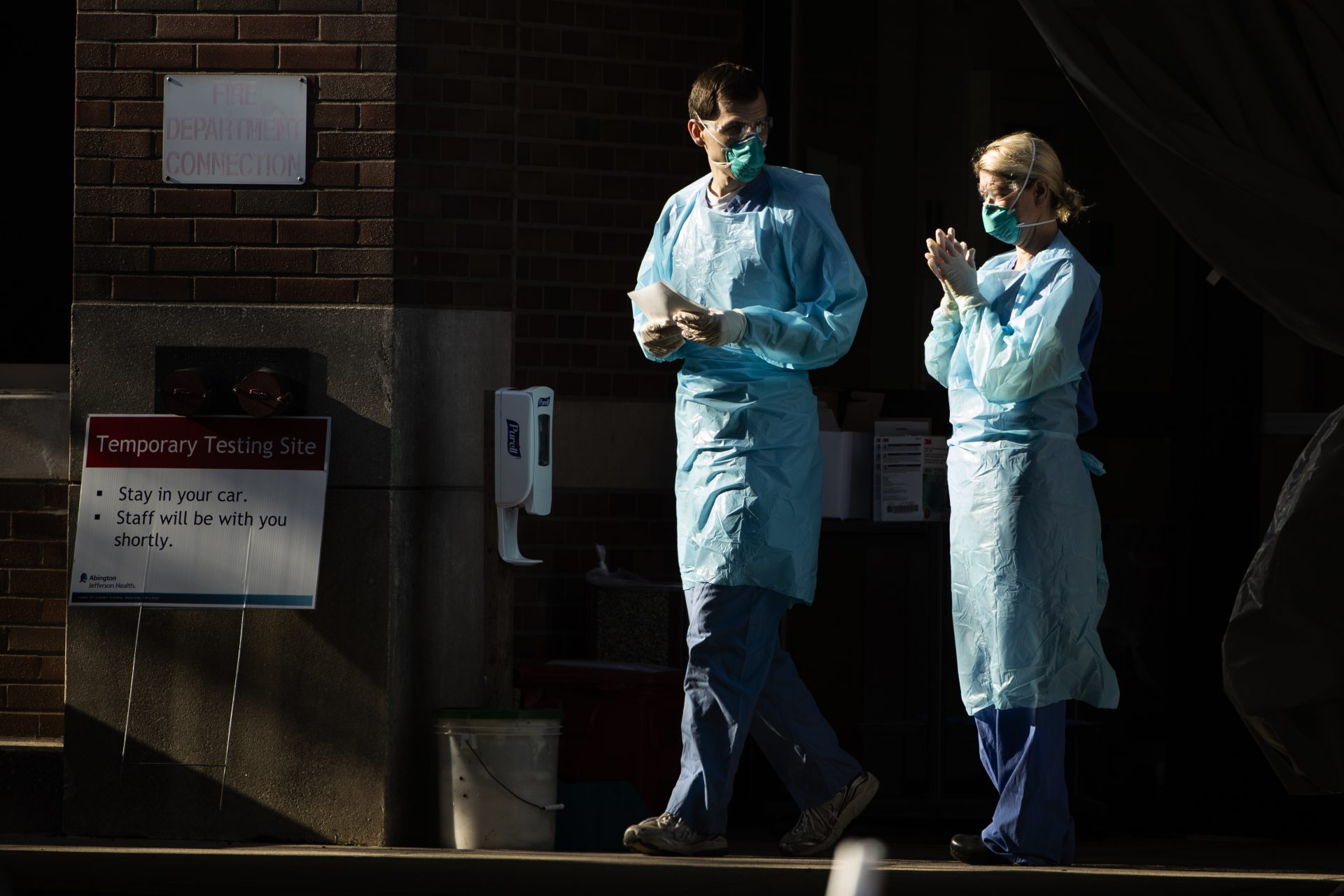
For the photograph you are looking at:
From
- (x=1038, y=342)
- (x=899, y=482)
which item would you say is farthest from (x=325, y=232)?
(x=1038, y=342)

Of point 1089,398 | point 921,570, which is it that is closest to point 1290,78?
point 1089,398

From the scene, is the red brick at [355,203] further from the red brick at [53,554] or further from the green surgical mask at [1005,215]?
the green surgical mask at [1005,215]

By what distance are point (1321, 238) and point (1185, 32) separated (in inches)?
19.2

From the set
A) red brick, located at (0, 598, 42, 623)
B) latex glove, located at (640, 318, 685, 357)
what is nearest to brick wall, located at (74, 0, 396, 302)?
latex glove, located at (640, 318, 685, 357)

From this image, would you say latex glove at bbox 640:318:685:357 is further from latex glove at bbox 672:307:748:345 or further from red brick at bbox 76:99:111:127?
red brick at bbox 76:99:111:127

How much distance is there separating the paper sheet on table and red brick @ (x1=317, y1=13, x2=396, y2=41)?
1.23m

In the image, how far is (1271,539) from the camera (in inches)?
141

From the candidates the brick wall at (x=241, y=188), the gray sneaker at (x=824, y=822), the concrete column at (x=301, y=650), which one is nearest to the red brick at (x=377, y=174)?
the brick wall at (x=241, y=188)

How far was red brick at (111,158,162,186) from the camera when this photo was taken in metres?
5.70

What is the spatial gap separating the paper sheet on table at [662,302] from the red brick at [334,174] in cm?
107

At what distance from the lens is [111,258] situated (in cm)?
571

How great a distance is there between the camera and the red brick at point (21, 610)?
5957mm

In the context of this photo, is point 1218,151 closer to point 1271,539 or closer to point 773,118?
point 1271,539

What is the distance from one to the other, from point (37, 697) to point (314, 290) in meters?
1.66
